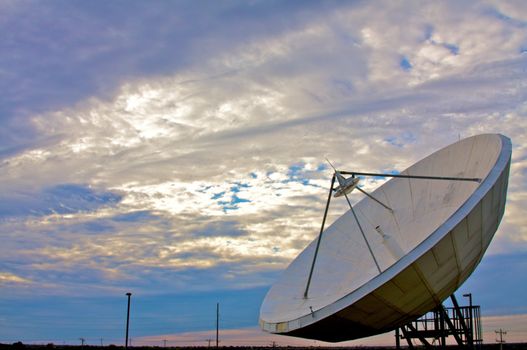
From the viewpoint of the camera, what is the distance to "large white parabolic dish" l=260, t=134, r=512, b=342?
2384cm

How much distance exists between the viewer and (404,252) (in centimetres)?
3011

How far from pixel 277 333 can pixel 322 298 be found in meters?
3.01

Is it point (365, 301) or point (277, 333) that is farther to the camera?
point (277, 333)

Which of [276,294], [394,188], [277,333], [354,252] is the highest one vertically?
[394,188]

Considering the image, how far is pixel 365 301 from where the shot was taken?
2417 cm

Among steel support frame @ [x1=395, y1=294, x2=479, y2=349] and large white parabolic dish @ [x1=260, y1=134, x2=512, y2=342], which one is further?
steel support frame @ [x1=395, y1=294, x2=479, y2=349]

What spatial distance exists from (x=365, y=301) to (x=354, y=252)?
9332mm

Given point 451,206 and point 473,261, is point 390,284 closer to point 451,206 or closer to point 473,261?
point 473,261

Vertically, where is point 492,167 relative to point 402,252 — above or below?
above

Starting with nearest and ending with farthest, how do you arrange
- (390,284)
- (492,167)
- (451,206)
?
(390,284) → (492,167) → (451,206)

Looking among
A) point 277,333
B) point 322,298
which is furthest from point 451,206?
point 277,333

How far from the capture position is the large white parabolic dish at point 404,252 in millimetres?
23844

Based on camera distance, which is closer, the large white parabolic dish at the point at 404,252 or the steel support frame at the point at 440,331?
the large white parabolic dish at the point at 404,252

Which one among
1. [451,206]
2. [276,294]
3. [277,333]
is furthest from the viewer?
[276,294]
